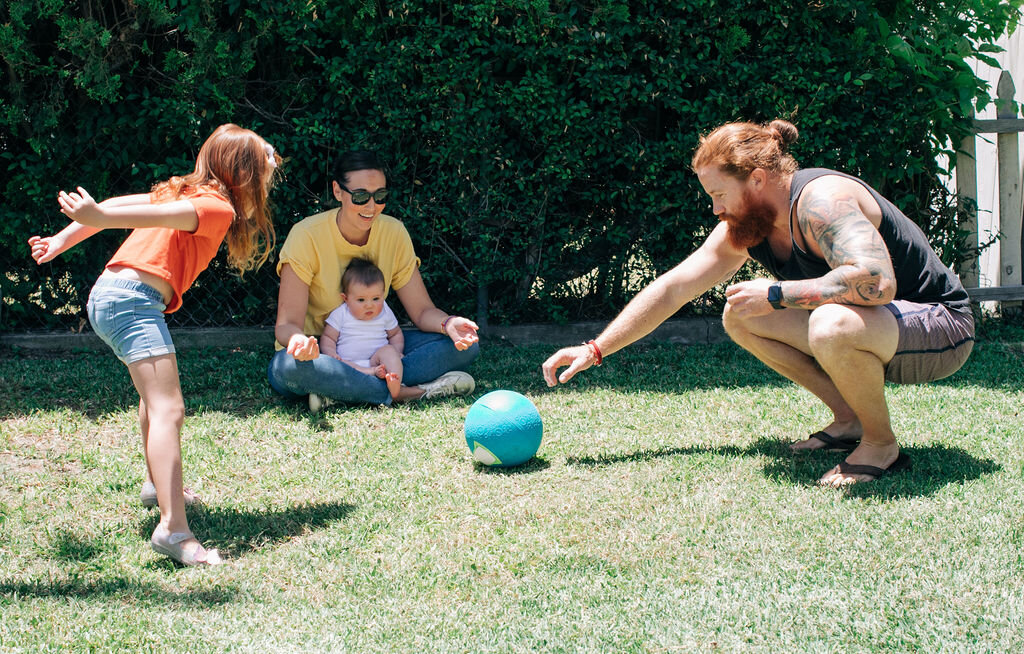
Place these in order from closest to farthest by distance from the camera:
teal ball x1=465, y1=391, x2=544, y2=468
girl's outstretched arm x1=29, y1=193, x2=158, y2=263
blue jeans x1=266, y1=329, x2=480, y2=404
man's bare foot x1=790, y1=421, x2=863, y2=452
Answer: girl's outstretched arm x1=29, y1=193, x2=158, y2=263
teal ball x1=465, y1=391, x2=544, y2=468
man's bare foot x1=790, y1=421, x2=863, y2=452
blue jeans x1=266, y1=329, x2=480, y2=404

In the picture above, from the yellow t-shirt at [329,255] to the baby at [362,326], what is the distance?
7 cm

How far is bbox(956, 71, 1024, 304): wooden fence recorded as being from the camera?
696 centimetres

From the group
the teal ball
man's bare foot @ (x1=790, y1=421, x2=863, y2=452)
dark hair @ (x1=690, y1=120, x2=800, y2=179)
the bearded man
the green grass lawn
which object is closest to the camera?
the green grass lawn

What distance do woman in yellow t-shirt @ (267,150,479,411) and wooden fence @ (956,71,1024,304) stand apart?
12.8ft

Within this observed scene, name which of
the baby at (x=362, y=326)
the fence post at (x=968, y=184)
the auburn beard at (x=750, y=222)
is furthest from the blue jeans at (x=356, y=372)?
the fence post at (x=968, y=184)

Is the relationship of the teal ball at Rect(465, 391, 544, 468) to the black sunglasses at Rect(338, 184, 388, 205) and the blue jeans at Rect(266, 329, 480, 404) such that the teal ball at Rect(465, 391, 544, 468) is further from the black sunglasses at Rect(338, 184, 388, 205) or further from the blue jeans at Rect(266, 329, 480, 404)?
the black sunglasses at Rect(338, 184, 388, 205)

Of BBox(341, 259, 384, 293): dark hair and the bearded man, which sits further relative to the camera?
BBox(341, 259, 384, 293): dark hair

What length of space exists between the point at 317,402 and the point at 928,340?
302 cm

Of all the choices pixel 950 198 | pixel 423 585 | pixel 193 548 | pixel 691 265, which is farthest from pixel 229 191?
pixel 950 198

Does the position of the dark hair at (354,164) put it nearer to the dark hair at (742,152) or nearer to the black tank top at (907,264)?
the dark hair at (742,152)

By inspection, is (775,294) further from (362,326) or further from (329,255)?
(329,255)

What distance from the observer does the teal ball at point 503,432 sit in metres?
4.13

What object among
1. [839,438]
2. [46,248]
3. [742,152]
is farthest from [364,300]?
[839,438]

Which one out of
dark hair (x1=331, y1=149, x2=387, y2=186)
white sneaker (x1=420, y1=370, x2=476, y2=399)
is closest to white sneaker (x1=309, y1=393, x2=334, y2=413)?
white sneaker (x1=420, y1=370, x2=476, y2=399)
